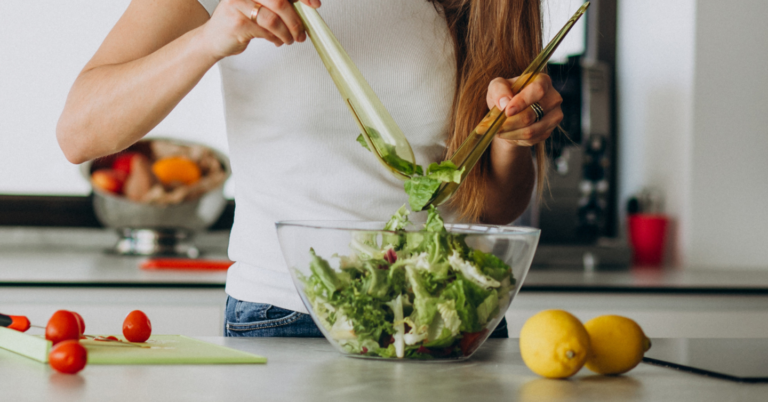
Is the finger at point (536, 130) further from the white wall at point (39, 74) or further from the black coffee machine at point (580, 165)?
the white wall at point (39, 74)

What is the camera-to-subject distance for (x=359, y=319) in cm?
62

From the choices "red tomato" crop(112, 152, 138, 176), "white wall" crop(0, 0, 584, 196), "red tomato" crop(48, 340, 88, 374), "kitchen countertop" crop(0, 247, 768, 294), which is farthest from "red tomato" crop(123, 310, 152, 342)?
"white wall" crop(0, 0, 584, 196)

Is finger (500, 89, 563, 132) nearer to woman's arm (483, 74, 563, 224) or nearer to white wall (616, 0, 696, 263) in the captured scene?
woman's arm (483, 74, 563, 224)

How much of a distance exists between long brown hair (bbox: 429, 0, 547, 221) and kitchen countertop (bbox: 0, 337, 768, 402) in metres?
0.33

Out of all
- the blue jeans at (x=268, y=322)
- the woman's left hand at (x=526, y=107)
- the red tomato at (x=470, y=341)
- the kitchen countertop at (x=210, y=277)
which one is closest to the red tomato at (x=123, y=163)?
the kitchen countertop at (x=210, y=277)

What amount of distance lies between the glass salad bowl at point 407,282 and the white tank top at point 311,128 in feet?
0.71

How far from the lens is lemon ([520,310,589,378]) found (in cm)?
59

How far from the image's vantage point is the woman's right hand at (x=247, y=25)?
0.69 metres

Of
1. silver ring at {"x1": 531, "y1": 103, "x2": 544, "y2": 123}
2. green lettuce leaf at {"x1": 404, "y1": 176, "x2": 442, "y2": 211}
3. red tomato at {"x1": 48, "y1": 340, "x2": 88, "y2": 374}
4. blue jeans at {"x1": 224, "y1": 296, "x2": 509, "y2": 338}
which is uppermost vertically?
silver ring at {"x1": 531, "y1": 103, "x2": 544, "y2": 123}

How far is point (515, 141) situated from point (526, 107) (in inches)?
2.7

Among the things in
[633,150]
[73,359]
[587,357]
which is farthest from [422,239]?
[633,150]

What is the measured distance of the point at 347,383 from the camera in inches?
22.2

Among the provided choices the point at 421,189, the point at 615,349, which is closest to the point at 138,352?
the point at 421,189

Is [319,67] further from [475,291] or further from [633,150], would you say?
[633,150]
